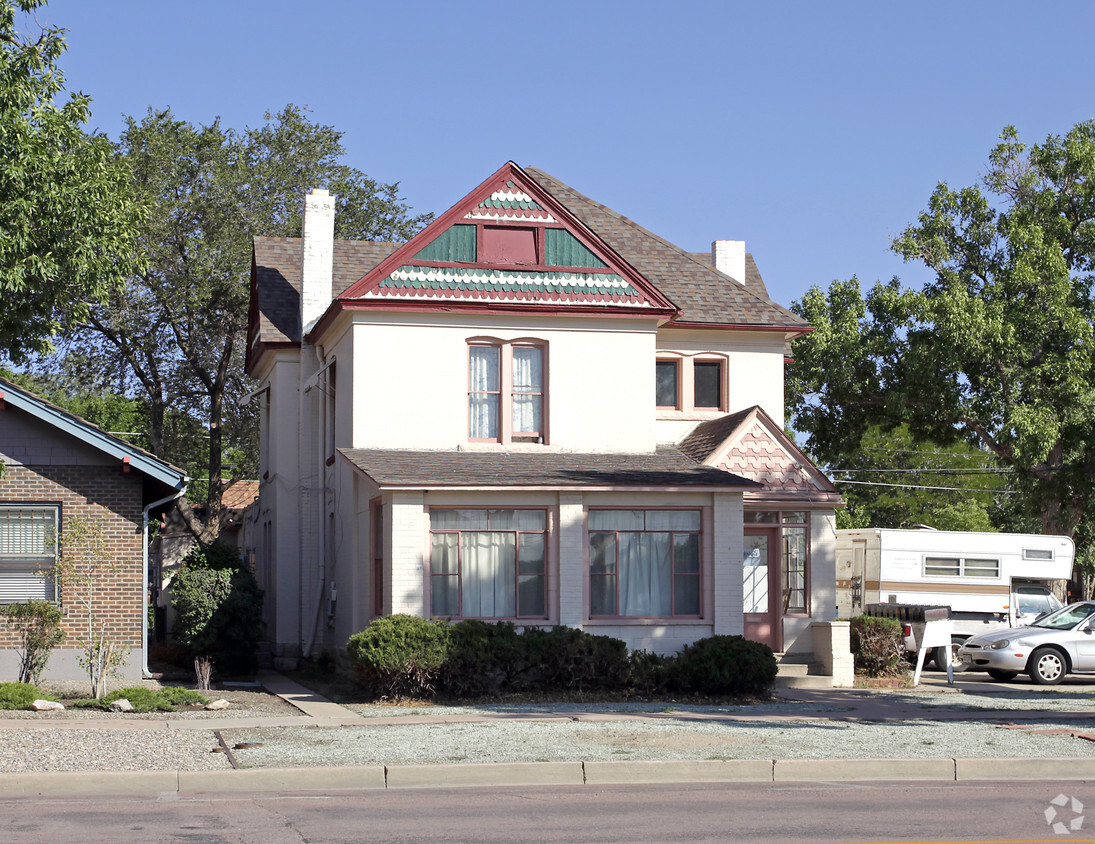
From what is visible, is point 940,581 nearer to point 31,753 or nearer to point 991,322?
point 991,322


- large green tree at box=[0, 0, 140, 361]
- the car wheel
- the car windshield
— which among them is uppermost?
large green tree at box=[0, 0, 140, 361]

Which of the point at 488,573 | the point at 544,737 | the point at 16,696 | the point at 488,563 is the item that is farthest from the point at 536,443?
the point at 16,696

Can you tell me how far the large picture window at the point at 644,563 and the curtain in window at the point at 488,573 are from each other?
4.37 feet

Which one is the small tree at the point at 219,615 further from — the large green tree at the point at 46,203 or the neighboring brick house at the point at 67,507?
the large green tree at the point at 46,203

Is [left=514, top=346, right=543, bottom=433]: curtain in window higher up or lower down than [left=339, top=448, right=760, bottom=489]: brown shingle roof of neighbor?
higher up

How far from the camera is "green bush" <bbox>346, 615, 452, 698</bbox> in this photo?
1803 cm

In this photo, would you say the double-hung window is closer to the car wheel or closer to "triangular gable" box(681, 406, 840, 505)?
"triangular gable" box(681, 406, 840, 505)

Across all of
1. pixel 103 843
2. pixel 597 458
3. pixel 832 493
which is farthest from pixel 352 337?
pixel 103 843

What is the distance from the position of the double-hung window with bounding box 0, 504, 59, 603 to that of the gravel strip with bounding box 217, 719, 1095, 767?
6.81m

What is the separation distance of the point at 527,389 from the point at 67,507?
7.99 meters

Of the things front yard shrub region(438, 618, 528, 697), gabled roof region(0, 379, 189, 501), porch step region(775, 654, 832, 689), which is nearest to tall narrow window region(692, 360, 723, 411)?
porch step region(775, 654, 832, 689)

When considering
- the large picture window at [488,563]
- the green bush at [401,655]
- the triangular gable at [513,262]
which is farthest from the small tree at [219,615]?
the triangular gable at [513,262]

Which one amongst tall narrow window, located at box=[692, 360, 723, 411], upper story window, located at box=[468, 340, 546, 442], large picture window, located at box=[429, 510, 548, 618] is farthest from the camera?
tall narrow window, located at box=[692, 360, 723, 411]

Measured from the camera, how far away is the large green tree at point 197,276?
36219 millimetres
